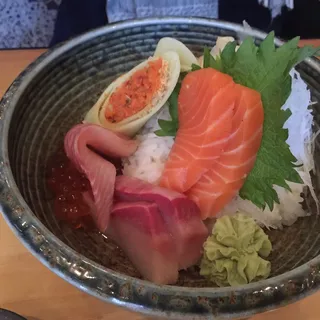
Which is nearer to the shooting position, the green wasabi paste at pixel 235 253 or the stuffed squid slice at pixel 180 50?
the green wasabi paste at pixel 235 253

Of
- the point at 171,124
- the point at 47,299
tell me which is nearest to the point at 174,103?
the point at 171,124

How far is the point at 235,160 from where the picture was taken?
1107 millimetres

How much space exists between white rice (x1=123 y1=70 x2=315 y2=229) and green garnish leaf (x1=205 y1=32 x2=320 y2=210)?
0.05m

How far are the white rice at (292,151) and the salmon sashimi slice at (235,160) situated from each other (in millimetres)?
82

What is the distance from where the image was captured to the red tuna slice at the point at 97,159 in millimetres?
1119

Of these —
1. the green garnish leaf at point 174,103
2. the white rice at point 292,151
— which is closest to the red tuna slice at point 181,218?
the white rice at point 292,151

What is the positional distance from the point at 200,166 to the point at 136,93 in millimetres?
314

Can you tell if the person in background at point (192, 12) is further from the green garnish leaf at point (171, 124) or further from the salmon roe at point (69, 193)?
the salmon roe at point (69, 193)

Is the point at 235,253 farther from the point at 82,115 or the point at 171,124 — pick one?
the point at 82,115

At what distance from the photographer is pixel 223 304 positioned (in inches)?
31.3

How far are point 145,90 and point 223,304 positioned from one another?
666 millimetres

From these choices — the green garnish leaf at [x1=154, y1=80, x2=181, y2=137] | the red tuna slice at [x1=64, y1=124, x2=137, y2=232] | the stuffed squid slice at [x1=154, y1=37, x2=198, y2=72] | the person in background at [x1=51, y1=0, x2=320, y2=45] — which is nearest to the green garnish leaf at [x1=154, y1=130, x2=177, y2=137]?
the green garnish leaf at [x1=154, y1=80, x2=181, y2=137]

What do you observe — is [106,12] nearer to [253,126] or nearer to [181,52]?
[181,52]

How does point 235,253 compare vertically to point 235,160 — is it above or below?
below
